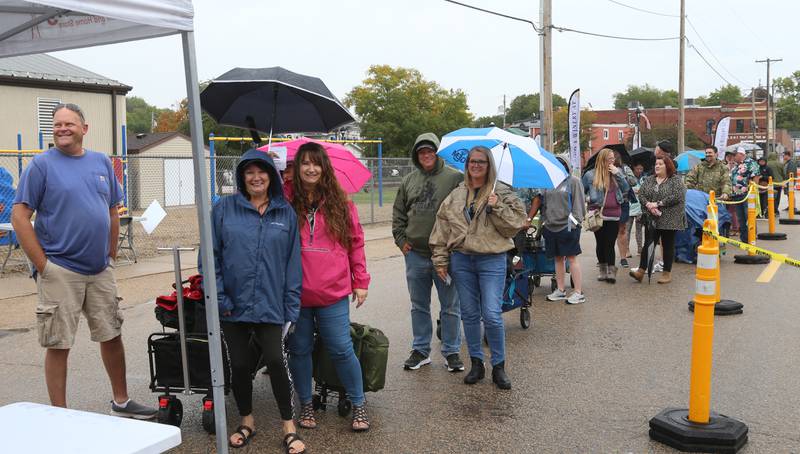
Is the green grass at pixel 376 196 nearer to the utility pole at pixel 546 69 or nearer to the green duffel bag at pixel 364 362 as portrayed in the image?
the utility pole at pixel 546 69

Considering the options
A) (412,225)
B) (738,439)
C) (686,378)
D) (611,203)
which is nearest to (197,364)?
(412,225)

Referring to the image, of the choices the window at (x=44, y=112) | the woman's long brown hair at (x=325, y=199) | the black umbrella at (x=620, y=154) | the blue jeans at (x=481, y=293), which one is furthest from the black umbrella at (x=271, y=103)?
the window at (x=44, y=112)

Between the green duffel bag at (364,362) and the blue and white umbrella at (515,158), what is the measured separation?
6.03 ft

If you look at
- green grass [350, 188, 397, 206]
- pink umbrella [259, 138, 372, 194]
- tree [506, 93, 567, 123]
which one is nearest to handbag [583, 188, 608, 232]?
pink umbrella [259, 138, 372, 194]

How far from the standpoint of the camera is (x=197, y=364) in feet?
15.5

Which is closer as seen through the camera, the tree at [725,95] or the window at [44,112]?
the window at [44,112]

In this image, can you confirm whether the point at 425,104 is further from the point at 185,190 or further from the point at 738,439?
the point at 738,439

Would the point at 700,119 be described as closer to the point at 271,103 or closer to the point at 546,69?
the point at 546,69

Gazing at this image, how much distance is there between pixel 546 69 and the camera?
20.3m

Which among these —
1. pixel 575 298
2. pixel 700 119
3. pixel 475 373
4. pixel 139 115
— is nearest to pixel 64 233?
pixel 475 373

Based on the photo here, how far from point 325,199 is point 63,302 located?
1668 millimetres

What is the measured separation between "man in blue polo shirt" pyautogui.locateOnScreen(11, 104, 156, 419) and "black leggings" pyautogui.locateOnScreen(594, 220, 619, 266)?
725 cm

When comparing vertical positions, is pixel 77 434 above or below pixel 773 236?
above

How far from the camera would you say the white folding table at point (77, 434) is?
2379 mm
